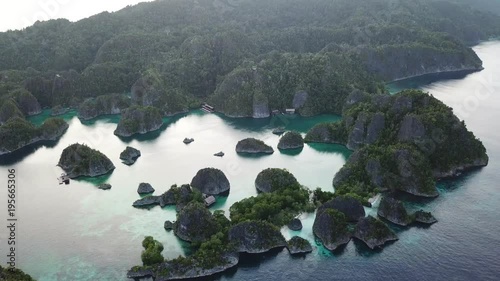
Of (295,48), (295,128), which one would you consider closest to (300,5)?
(295,48)

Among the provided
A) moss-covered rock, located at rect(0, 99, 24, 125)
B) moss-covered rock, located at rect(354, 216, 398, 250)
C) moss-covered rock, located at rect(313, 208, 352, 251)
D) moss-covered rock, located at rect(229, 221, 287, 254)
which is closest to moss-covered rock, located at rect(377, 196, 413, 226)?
moss-covered rock, located at rect(354, 216, 398, 250)

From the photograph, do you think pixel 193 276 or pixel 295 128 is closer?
pixel 193 276

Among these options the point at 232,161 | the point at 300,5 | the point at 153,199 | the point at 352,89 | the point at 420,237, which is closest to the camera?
the point at 420,237

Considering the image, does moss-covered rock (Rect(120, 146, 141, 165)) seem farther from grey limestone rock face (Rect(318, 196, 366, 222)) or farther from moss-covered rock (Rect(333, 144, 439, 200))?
grey limestone rock face (Rect(318, 196, 366, 222))

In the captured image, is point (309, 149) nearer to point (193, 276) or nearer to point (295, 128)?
point (295, 128)

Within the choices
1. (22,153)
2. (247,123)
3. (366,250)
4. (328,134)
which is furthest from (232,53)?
(366,250)

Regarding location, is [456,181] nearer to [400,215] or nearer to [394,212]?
[400,215]
